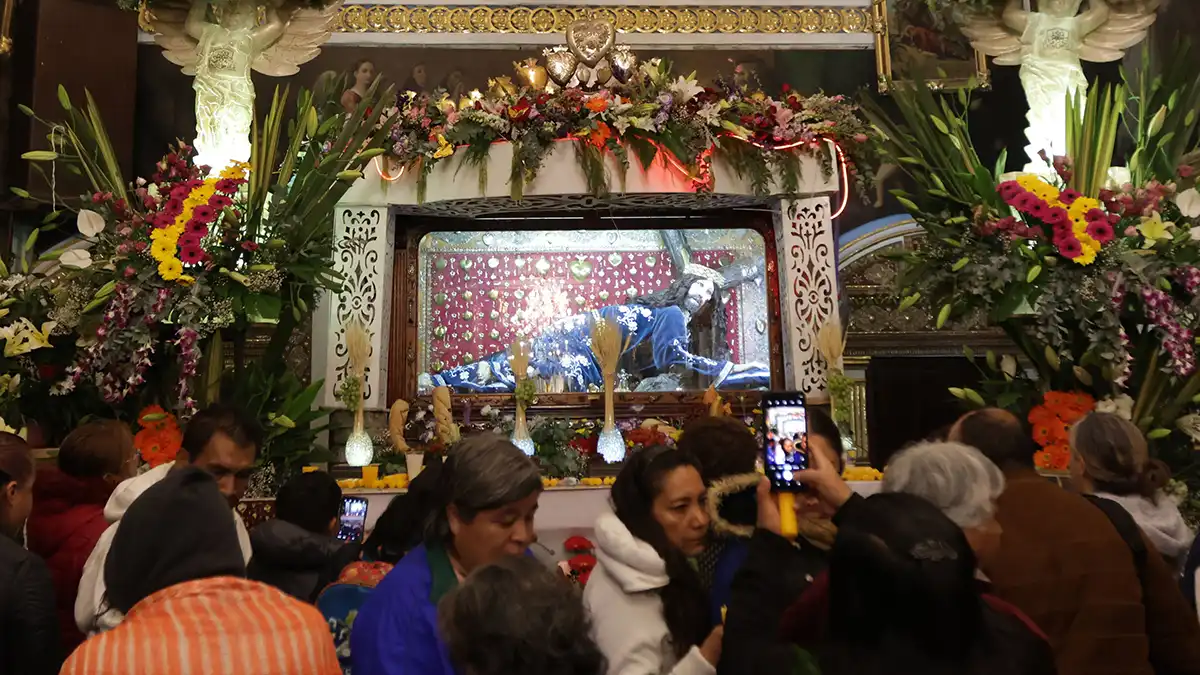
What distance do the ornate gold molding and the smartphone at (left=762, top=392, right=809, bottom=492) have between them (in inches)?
305

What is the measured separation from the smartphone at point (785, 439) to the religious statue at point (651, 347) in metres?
4.98

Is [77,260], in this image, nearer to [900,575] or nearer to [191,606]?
[191,606]

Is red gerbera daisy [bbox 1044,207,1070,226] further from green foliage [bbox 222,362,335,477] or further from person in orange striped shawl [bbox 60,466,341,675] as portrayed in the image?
person in orange striped shawl [bbox 60,466,341,675]

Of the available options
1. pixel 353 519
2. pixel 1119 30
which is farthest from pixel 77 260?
pixel 1119 30

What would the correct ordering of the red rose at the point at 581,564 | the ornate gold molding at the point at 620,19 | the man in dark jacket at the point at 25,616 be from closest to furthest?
the man in dark jacket at the point at 25,616, the red rose at the point at 581,564, the ornate gold molding at the point at 620,19

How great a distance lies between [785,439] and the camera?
7.25 ft

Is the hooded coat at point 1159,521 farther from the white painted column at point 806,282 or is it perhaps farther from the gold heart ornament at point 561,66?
the gold heart ornament at point 561,66

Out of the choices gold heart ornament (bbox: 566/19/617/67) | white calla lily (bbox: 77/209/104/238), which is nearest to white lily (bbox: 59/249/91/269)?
white calla lily (bbox: 77/209/104/238)

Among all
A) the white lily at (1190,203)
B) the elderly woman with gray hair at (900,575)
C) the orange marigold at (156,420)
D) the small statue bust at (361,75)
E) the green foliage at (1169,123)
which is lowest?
the elderly woman with gray hair at (900,575)

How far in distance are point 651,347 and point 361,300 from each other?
211cm

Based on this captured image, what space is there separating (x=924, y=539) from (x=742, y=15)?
8.53 metres

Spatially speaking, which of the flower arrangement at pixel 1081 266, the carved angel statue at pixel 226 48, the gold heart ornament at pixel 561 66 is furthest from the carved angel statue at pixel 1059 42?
the carved angel statue at pixel 226 48

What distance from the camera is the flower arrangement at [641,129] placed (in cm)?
657

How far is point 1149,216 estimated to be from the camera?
5.09 m
